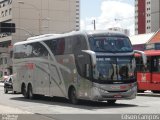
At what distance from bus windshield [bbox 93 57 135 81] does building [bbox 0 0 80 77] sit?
93748mm

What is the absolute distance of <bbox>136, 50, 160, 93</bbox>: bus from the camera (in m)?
31.7

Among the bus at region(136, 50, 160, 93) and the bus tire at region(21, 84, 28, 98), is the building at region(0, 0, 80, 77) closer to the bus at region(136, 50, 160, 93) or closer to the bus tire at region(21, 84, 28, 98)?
the bus at region(136, 50, 160, 93)

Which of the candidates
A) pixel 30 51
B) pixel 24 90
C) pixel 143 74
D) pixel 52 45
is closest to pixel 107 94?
pixel 52 45

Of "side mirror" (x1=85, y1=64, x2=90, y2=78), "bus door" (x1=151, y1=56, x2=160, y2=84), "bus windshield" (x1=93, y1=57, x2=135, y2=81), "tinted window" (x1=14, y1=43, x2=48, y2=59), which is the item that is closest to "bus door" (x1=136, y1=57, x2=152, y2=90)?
"bus door" (x1=151, y1=56, x2=160, y2=84)

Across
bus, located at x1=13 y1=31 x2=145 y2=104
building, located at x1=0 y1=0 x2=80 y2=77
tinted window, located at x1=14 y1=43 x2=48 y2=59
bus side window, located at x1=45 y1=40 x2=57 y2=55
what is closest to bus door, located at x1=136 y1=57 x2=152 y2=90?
tinted window, located at x1=14 y1=43 x2=48 y2=59

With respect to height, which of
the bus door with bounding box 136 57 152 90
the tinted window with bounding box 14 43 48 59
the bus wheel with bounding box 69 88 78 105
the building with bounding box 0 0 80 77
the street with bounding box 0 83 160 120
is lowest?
the street with bounding box 0 83 160 120

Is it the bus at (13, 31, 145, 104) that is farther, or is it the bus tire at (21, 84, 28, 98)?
the bus tire at (21, 84, 28, 98)

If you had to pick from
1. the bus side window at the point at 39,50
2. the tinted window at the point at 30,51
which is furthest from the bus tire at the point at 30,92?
the bus side window at the point at 39,50

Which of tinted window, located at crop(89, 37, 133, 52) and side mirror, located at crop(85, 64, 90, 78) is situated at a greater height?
tinted window, located at crop(89, 37, 133, 52)

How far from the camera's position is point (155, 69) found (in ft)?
105

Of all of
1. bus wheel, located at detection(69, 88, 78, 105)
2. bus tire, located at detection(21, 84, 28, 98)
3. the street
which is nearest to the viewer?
the street

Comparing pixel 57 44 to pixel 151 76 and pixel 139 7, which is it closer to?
pixel 151 76

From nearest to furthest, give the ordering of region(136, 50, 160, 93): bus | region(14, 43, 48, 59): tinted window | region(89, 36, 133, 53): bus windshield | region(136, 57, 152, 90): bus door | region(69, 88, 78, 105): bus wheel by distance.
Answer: region(89, 36, 133, 53): bus windshield, region(69, 88, 78, 105): bus wheel, region(14, 43, 48, 59): tinted window, region(136, 50, 160, 93): bus, region(136, 57, 152, 90): bus door

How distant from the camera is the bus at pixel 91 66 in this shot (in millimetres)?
21625
